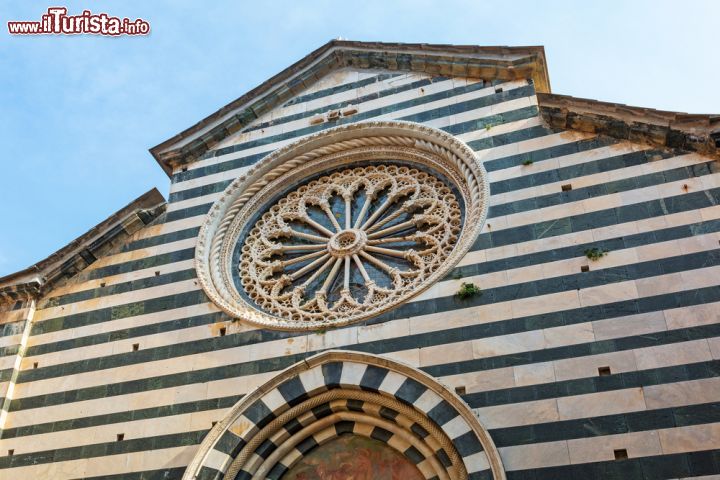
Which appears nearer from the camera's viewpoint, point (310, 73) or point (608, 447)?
point (608, 447)

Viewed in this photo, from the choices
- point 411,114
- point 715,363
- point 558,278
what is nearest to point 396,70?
point 411,114

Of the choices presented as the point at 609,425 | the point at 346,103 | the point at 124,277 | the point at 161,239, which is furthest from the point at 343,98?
the point at 609,425

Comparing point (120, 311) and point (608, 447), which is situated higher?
point (120, 311)

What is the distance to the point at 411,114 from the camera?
1330cm

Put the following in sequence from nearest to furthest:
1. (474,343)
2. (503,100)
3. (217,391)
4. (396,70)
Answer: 1. (474,343)
2. (217,391)
3. (503,100)
4. (396,70)

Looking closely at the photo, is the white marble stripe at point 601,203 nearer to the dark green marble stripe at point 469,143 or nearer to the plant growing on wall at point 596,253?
the plant growing on wall at point 596,253

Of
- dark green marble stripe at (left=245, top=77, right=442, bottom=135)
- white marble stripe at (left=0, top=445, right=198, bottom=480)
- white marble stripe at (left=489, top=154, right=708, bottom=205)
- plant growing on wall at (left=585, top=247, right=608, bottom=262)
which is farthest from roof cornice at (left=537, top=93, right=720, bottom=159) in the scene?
white marble stripe at (left=0, top=445, right=198, bottom=480)

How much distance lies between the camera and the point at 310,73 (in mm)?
14664

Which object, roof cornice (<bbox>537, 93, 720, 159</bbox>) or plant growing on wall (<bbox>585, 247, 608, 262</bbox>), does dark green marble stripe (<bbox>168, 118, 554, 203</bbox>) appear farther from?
plant growing on wall (<bbox>585, 247, 608, 262</bbox>)

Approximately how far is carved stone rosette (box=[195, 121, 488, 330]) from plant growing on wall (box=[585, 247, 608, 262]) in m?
1.58

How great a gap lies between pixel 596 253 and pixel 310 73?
6.61 meters

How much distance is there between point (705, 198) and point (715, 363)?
2389mm

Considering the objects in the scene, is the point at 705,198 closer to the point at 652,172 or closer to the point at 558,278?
the point at 652,172

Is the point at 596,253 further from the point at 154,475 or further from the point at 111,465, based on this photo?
the point at 111,465
